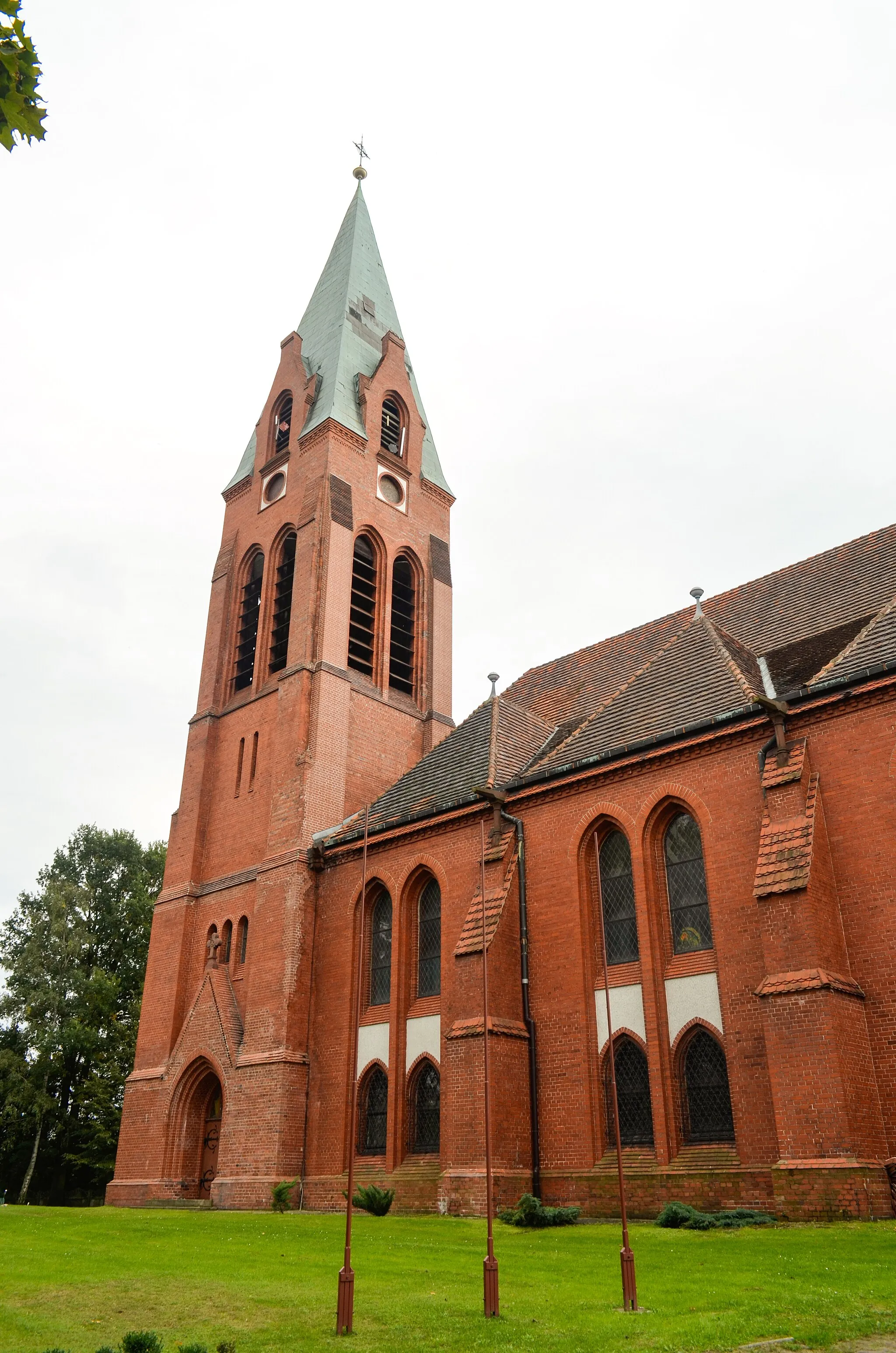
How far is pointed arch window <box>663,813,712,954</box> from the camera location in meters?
18.0

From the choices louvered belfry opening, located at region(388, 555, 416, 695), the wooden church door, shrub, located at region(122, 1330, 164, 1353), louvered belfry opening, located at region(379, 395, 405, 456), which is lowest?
shrub, located at region(122, 1330, 164, 1353)

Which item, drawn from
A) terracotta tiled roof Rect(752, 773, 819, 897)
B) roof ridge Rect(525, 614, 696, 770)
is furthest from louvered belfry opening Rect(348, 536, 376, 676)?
terracotta tiled roof Rect(752, 773, 819, 897)

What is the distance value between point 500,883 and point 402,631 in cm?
1290

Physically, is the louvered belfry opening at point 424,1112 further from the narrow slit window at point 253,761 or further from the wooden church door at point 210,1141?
the narrow slit window at point 253,761

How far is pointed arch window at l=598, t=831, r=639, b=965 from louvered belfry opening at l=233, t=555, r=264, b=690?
14302 mm

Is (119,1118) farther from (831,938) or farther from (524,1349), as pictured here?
(524,1349)

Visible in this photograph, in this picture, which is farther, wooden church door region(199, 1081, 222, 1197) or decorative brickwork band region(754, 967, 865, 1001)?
wooden church door region(199, 1081, 222, 1197)

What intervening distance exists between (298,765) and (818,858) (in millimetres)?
14332

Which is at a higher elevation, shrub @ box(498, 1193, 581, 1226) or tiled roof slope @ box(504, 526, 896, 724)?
tiled roof slope @ box(504, 526, 896, 724)

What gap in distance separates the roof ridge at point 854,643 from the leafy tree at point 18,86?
14941mm

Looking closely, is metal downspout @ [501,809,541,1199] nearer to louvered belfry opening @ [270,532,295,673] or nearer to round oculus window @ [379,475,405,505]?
louvered belfry opening @ [270,532,295,673]

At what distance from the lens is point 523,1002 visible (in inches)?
776

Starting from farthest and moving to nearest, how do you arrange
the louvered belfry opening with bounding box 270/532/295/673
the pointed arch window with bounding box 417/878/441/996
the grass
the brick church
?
1. the louvered belfry opening with bounding box 270/532/295/673
2. the pointed arch window with bounding box 417/878/441/996
3. the brick church
4. the grass

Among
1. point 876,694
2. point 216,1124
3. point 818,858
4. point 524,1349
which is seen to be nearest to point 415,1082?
point 216,1124
